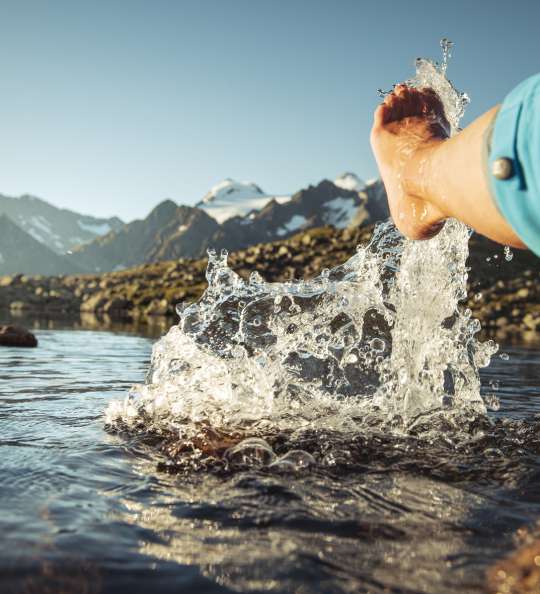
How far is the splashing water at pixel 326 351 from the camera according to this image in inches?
168

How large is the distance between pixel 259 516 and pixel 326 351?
11.3ft

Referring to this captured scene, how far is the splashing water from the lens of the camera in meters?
4.26

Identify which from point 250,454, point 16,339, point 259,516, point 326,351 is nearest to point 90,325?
point 16,339

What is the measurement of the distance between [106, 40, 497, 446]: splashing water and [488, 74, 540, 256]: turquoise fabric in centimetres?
246

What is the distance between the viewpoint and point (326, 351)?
219 inches

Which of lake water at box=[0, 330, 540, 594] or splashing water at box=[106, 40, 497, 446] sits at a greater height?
splashing water at box=[106, 40, 497, 446]

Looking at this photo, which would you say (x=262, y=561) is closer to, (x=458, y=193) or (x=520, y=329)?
(x=458, y=193)

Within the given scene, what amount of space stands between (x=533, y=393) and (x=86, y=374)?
531 centimetres

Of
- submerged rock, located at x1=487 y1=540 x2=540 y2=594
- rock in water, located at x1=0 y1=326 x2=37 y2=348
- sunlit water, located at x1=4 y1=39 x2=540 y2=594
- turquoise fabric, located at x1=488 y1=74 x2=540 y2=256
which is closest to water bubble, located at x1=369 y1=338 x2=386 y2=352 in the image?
sunlit water, located at x1=4 y1=39 x2=540 y2=594

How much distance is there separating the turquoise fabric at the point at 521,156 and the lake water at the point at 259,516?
103 cm

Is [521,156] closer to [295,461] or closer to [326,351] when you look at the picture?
[295,461]

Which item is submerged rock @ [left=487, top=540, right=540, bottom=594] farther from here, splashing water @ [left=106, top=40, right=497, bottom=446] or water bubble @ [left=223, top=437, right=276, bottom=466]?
splashing water @ [left=106, top=40, right=497, bottom=446]

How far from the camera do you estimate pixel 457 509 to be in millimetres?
2309

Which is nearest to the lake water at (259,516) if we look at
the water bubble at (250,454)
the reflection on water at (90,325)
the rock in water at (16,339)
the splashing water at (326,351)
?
the water bubble at (250,454)
